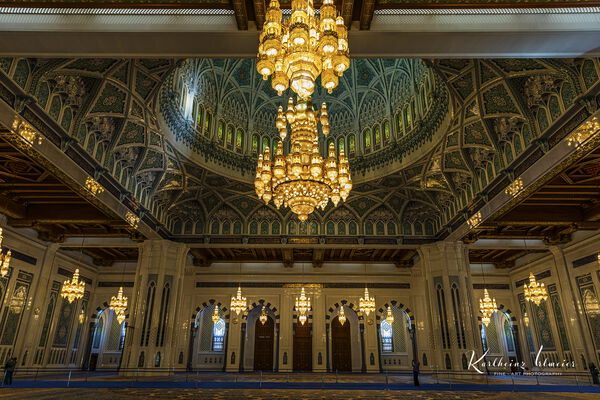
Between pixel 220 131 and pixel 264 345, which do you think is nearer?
pixel 220 131

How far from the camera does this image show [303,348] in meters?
17.4

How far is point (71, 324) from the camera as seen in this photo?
1603cm

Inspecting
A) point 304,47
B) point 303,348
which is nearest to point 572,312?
point 303,348

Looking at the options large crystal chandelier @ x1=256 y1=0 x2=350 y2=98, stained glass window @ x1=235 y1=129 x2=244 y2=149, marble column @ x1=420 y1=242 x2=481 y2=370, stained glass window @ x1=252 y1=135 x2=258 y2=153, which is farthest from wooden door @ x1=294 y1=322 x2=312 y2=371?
large crystal chandelier @ x1=256 y1=0 x2=350 y2=98

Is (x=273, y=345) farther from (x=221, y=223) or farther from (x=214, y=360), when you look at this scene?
(x=221, y=223)

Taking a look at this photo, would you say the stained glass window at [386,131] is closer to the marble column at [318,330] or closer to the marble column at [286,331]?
the marble column at [318,330]

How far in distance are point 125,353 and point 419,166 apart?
12112mm

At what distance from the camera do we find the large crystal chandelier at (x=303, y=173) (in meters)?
7.36

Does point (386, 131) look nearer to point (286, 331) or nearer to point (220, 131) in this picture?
point (220, 131)

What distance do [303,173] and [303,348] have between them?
41.3 ft

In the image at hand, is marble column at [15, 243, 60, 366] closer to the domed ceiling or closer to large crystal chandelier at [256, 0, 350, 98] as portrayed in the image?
the domed ceiling

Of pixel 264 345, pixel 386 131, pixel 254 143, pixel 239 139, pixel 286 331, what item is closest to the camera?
pixel 386 131

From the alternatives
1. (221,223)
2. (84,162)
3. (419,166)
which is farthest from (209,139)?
(419,166)

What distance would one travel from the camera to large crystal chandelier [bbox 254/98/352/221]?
7.36m
